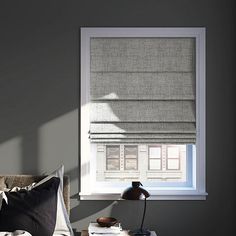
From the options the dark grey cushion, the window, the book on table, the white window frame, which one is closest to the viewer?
the dark grey cushion

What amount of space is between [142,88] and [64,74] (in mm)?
662

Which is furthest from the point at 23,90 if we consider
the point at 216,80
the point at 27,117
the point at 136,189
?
the point at 216,80

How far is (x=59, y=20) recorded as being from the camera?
406cm

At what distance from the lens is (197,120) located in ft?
13.4

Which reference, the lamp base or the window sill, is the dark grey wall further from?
the lamp base

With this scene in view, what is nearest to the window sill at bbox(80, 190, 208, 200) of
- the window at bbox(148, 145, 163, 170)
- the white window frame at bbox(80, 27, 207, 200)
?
the white window frame at bbox(80, 27, 207, 200)

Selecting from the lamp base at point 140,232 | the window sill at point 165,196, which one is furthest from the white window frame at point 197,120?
the lamp base at point 140,232

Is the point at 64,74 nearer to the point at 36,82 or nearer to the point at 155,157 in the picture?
the point at 36,82

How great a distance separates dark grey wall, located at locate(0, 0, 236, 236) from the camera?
13.3 feet

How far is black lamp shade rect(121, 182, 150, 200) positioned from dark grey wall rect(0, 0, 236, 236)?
0.35 meters

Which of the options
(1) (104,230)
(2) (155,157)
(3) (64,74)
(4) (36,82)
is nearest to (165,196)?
(2) (155,157)

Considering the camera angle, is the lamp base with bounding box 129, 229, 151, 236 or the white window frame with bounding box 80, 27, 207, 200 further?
the white window frame with bounding box 80, 27, 207, 200

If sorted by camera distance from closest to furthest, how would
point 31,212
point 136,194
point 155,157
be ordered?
point 31,212 < point 136,194 < point 155,157

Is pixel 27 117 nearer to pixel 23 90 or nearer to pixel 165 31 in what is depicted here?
pixel 23 90
